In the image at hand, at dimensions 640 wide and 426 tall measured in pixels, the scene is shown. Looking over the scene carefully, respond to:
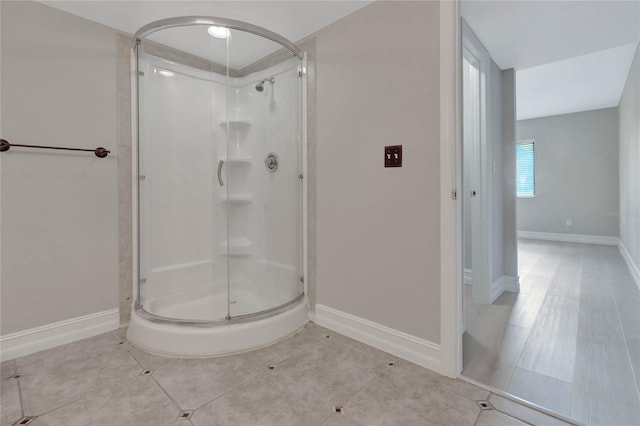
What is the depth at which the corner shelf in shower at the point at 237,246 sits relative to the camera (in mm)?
2545

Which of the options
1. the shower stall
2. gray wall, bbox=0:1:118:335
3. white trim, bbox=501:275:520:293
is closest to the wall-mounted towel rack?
gray wall, bbox=0:1:118:335

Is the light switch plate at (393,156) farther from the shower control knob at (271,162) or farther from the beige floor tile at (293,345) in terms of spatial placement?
the beige floor tile at (293,345)

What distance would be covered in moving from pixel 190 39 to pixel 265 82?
61cm

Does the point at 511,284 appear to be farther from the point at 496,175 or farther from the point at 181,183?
the point at 181,183

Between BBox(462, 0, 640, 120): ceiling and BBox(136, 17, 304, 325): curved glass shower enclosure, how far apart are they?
150 centimetres

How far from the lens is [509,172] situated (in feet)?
10.4

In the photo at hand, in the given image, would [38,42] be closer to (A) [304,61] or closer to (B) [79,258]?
(B) [79,258]

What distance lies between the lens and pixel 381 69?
6.46 feet

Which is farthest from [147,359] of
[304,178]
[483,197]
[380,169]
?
[483,197]

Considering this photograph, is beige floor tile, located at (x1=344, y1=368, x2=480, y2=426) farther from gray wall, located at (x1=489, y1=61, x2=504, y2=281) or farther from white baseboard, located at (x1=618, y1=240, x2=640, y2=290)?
white baseboard, located at (x1=618, y1=240, x2=640, y2=290)

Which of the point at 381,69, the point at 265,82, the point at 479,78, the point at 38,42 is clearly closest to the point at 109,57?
the point at 38,42

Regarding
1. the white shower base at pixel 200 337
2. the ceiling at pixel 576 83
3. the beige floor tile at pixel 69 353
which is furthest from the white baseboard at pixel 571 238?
the beige floor tile at pixel 69 353

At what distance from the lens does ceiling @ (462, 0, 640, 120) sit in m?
2.11

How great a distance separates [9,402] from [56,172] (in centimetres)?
133
